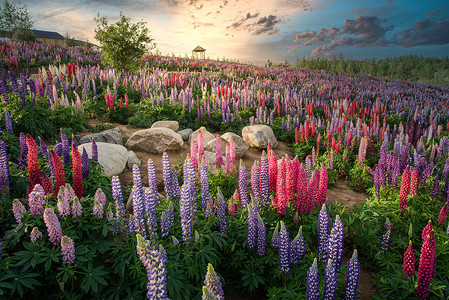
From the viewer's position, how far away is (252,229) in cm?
350

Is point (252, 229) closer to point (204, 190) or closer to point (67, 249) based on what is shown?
point (204, 190)

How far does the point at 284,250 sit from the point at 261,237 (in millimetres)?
364

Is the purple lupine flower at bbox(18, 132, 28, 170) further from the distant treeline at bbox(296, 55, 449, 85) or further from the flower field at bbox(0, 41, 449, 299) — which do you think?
the distant treeline at bbox(296, 55, 449, 85)

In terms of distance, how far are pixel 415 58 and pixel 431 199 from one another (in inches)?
2121

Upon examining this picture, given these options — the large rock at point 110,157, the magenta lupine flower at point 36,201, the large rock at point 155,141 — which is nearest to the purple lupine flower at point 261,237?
the magenta lupine flower at point 36,201

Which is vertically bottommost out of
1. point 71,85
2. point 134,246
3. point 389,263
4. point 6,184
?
point 389,263

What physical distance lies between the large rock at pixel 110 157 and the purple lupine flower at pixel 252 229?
4318 millimetres

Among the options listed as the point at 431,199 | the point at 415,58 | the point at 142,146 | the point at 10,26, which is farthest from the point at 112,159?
the point at 415,58

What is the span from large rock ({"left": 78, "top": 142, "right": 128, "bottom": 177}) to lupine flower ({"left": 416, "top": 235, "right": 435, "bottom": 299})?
619 cm

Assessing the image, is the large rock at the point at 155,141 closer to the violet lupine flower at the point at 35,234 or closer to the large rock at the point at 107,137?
the large rock at the point at 107,137

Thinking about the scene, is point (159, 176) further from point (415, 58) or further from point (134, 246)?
point (415, 58)

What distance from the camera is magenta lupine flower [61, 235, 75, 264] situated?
2.53m

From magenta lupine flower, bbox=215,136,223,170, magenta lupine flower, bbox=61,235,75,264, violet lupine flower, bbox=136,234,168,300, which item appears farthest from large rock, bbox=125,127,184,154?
violet lupine flower, bbox=136,234,168,300

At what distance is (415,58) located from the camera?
153 feet
